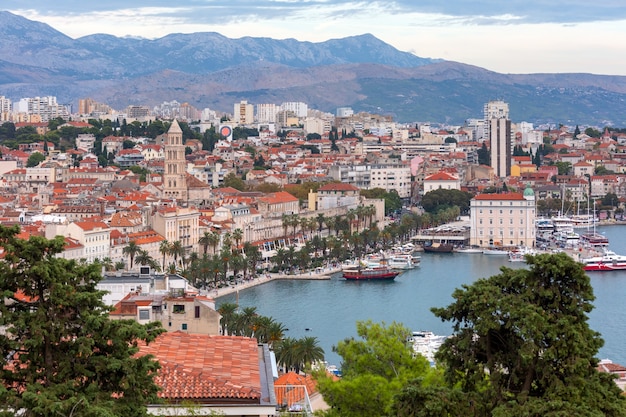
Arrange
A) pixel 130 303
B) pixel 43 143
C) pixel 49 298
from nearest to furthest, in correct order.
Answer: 1. pixel 49 298
2. pixel 130 303
3. pixel 43 143

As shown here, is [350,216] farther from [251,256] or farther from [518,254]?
[251,256]

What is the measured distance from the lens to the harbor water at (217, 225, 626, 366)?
28.1 meters

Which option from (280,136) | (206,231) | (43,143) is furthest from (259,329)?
(280,136)

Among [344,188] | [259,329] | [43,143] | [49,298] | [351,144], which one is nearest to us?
[49,298]

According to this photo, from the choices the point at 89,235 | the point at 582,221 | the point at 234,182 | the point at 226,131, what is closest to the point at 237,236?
the point at 89,235

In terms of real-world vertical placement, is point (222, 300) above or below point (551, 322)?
below

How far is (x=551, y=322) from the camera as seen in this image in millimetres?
7379

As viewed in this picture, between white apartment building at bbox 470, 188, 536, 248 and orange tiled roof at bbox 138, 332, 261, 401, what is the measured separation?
136ft

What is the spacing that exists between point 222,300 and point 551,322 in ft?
86.8

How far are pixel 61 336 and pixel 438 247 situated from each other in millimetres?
43633

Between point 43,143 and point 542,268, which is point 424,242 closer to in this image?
point 43,143

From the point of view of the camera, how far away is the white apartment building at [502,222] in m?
51.1

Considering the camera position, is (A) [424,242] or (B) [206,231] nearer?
(B) [206,231]

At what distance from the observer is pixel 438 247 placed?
49938mm
